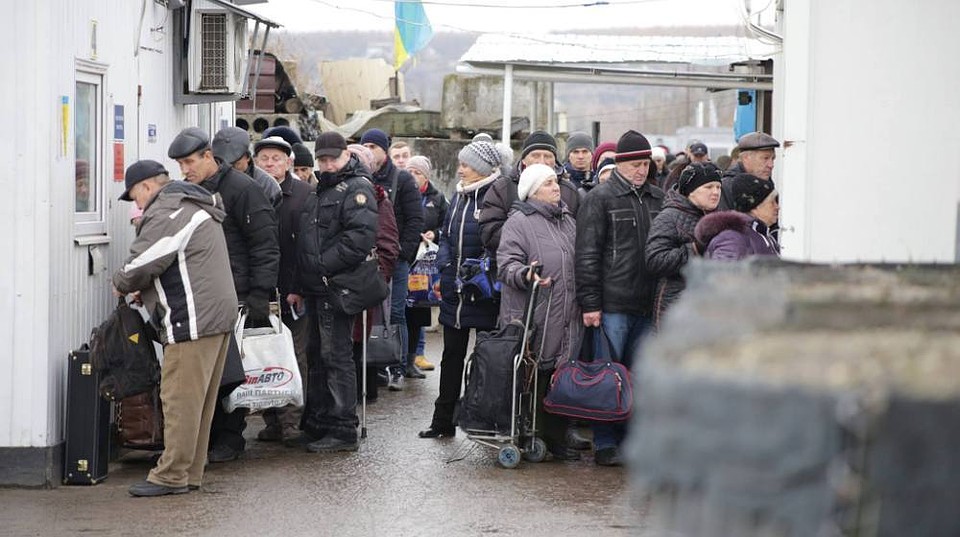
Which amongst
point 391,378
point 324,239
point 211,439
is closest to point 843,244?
point 324,239

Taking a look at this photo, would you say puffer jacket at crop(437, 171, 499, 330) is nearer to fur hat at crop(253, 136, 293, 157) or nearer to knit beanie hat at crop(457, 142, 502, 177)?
knit beanie hat at crop(457, 142, 502, 177)

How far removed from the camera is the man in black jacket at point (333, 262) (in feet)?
28.2

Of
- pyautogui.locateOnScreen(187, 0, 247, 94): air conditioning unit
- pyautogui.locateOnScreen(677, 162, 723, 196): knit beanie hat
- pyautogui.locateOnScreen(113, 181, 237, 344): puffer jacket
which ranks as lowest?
pyautogui.locateOnScreen(113, 181, 237, 344): puffer jacket

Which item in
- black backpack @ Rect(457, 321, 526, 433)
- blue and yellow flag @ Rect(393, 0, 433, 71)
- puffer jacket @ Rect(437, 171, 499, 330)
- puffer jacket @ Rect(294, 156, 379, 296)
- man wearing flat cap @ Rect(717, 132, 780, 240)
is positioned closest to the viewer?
black backpack @ Rect(457, 321, 526, 433)

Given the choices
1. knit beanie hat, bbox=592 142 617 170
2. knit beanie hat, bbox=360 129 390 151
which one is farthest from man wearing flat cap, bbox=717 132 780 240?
knit beanie hat, bbox=360 129 390 151

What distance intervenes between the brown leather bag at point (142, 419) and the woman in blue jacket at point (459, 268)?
1.99 meters

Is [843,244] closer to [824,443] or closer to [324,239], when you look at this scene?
[324,239]

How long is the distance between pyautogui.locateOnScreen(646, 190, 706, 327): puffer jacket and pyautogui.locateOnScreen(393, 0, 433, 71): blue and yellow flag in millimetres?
12960

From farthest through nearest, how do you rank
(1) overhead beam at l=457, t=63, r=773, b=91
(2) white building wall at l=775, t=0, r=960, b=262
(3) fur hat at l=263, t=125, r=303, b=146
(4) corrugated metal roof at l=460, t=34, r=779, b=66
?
(1) overhead beam at l=457, t=63, r=773, b=91 < (4) corrugated metal roof at l=460, t=34, r=779, b=66 < (3) fur hat at l=263, t=125, r=303, b=146 < (2) white building wall at l=775, t=0, r=960, b=262

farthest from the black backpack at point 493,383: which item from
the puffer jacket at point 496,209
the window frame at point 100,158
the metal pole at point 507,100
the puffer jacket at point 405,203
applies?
the metal pole at point 507,100

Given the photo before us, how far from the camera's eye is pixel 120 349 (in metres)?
7.73

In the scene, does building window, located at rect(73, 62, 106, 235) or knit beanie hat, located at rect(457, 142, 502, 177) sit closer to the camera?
building window, located at rect(73, 62, 106, 235)

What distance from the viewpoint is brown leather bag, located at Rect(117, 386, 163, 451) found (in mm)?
8055

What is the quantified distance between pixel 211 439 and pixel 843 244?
4.33m
